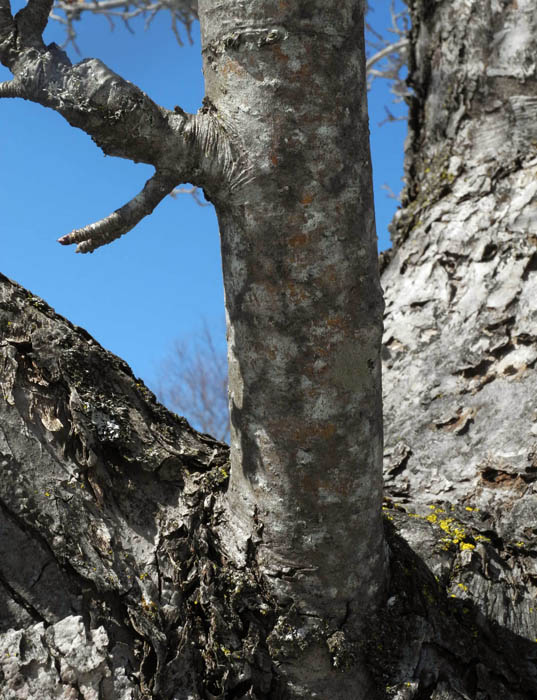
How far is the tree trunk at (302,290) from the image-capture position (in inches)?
58.4

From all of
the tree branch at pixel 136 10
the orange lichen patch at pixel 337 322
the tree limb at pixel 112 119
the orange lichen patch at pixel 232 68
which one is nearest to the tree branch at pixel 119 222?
the tree limb at pixel 112 119

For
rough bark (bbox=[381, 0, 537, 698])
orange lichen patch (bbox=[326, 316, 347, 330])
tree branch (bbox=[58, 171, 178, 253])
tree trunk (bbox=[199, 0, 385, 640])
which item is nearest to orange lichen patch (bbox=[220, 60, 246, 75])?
tree trunk (bbox=[199, 0, 385, 640])

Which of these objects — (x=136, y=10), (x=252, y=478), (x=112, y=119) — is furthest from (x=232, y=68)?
(x=136, y=10)

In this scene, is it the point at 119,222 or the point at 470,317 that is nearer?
the point at 119,222

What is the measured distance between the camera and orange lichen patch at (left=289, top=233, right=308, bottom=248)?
1513mm

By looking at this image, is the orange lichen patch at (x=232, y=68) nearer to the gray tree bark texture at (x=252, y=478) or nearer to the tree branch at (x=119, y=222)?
the gray tree bark texture at (x=252, y=478)

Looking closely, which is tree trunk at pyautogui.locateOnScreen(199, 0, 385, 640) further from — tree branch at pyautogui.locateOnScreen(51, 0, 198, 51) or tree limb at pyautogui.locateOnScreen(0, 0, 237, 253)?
tree branch at pyautogui.locateOnScreen(51, 0, 198, 51)

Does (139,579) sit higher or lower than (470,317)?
lower

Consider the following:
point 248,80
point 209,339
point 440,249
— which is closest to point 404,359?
point 440,249

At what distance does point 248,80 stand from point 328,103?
7.0 inches

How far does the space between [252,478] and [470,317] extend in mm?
1245

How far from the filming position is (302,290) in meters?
1.53

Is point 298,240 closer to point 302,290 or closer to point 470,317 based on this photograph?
point 302,290

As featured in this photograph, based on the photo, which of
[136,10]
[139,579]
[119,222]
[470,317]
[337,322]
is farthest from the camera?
[136,10]
